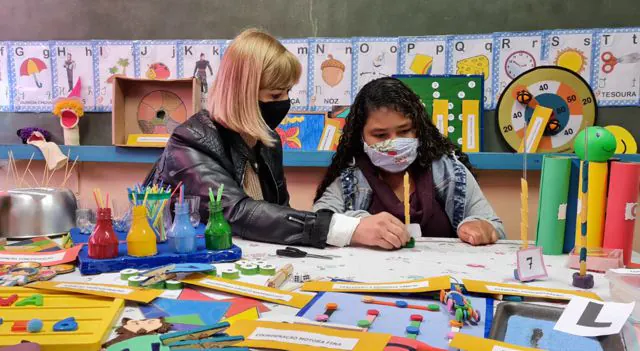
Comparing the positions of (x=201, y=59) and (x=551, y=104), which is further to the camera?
(x=201, y=59)

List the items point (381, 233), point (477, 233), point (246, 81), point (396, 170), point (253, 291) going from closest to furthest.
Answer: point (253, 291)
point (381, 233)
point (477, 233)
point (246, 81)
point (396, 170)

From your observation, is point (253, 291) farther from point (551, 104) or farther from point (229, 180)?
point (551, 104)

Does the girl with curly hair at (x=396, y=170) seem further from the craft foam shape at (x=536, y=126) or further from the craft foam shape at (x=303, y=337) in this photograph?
the craft foam shape at (x=303, y=337)

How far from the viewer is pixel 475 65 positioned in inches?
91.9

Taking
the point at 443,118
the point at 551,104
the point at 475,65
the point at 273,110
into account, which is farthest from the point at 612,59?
the point at 273,110

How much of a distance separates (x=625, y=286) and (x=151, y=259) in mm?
812

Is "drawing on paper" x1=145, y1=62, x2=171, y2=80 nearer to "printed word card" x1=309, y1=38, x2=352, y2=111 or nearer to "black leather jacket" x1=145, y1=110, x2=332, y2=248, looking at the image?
"printed word card" x1=309, y1=38, x2=352, y2=111

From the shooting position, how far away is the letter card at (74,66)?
8.64 ft

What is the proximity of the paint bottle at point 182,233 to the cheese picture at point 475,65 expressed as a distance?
1668 mm

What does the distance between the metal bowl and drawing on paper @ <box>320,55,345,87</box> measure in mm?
1412

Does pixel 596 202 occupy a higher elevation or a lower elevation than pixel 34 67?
lower

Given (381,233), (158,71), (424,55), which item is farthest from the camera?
(158,71)

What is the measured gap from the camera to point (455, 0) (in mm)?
2309

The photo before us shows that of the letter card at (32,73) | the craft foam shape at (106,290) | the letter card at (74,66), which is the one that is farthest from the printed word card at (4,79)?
the craft foam shape at (106,290)
